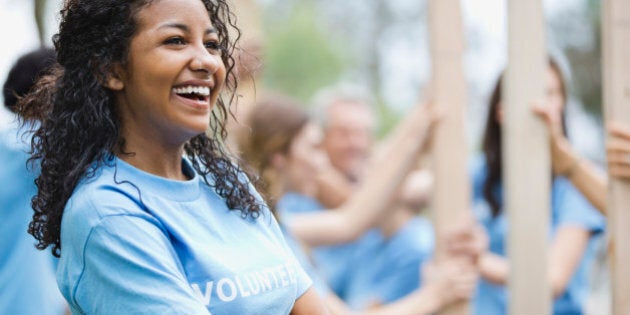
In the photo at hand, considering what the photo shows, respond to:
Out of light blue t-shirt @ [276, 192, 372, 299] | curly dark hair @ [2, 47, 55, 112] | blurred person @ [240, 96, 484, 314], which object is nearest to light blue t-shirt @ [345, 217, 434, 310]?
blurred person @ [240, 96, 484, 314]

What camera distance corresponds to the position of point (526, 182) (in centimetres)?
386

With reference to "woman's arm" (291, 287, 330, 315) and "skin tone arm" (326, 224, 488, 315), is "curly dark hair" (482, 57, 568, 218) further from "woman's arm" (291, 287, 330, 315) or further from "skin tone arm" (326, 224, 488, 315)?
"woman's arm" (291, 287, 330, 315)

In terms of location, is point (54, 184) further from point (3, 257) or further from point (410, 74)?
point (410, 74)

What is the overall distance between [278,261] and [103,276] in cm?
41

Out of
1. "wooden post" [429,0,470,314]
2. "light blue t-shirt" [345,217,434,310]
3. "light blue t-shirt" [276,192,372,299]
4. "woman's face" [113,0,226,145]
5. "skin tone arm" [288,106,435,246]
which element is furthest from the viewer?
"light blue t-shirt" [276,192,372,299]

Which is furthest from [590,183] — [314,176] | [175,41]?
[175,41]

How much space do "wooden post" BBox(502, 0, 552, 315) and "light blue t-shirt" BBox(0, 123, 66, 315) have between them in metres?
1.70

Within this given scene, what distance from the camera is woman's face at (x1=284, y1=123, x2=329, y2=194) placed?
471 centimetres

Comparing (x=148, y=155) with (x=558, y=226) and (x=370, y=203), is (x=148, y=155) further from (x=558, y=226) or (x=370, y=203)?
(x=558, y=226)

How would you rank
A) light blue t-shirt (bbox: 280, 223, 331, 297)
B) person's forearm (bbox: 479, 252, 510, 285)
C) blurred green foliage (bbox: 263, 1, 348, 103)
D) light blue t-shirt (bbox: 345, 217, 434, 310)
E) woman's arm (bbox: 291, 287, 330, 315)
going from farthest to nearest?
1. blurred green foliage (bbox: 263, 1, 348, 103)
2. light blue t-shirt (bbox: 345, 217, 434, 310)
3. person's forearm (bbox: 479, 252, 510, 285)
4. light blue t-shirt (bbox: 280, 223, 331, 297)
5. woman's arm (bbox: 291, 287, 330, 315)

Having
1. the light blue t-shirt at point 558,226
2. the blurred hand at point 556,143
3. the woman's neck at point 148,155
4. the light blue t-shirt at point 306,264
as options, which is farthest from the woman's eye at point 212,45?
the light blue t-shirt at point 558,226

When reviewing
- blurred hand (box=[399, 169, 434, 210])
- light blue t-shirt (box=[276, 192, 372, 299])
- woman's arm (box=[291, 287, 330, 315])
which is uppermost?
woman's arm (box=[291, 287, 330, 315])

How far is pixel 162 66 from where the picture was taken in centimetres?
221

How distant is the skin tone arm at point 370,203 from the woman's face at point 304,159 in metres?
0.20
